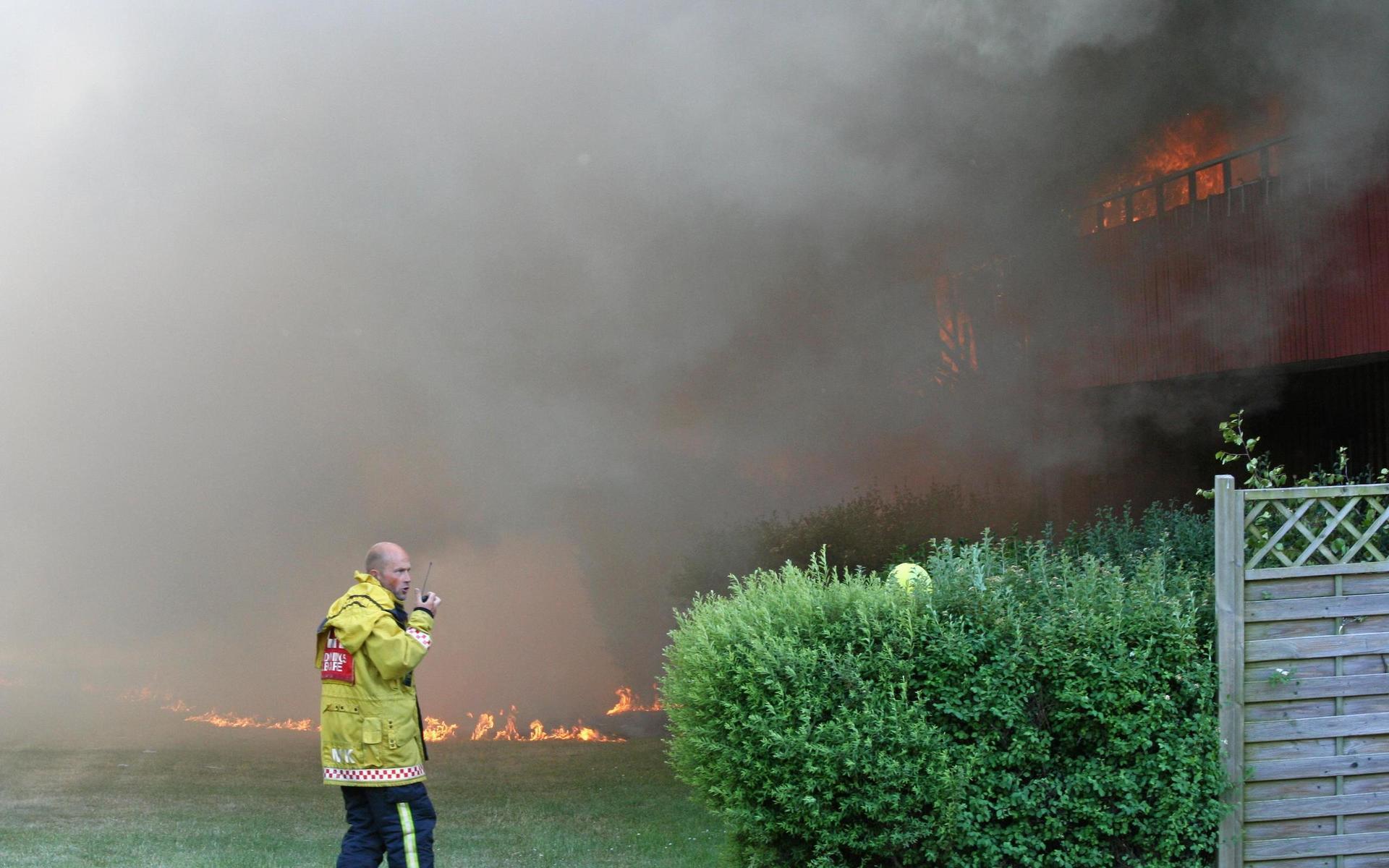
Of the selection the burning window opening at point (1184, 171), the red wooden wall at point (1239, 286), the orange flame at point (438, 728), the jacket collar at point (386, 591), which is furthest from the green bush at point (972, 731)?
the orange flame at point (438, 728)

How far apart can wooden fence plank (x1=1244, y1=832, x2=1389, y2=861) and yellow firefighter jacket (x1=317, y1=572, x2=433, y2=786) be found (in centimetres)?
360

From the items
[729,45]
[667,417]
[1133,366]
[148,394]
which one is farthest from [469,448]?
[1133,366]

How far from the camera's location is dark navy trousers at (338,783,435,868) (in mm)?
4402

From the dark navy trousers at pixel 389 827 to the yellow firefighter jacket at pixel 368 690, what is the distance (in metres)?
0.08

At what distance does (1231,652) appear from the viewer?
4.62 m

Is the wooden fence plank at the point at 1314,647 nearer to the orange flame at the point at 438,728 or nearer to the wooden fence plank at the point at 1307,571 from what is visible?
the wooden fence plank at the point at 1307,571

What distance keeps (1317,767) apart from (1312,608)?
0.69 metres

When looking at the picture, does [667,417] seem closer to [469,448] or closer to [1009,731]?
[469,448]

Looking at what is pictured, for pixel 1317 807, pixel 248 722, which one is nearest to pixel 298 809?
pixel 1317 807

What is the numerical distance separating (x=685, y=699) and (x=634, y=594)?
13.1 meters

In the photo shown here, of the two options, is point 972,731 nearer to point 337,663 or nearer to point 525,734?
point 337,663

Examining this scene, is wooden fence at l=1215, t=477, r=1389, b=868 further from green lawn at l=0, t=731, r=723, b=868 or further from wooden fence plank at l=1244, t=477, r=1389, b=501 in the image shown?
green lawn at l=0, t=731, r=723, b=868

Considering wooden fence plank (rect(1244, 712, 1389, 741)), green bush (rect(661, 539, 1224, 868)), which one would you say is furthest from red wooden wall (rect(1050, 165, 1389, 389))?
green bush (rect(661, 539, 1224, 868))

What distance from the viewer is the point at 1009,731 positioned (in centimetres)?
459
